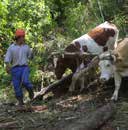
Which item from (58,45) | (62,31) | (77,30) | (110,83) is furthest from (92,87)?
(62,31)

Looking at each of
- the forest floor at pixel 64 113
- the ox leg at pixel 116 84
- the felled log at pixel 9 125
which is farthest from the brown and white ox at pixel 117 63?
the felled log at pixel 9 125

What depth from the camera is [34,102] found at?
9.48 meters

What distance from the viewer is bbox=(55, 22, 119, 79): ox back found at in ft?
36.7

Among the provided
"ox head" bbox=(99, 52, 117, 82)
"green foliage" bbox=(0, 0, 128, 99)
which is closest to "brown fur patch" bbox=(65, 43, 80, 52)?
"green foliage" bbox=(0, 0, 128, 99)

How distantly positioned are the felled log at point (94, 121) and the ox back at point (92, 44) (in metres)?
3.86

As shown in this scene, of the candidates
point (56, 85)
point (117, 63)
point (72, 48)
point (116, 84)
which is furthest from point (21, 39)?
point (72, 48)

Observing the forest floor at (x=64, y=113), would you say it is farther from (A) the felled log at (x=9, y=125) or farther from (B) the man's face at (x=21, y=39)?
(B) the man's face at (x=21, y=39)

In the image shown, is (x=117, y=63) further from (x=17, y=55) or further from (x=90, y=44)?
(x=90, y=44)

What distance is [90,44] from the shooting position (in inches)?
458

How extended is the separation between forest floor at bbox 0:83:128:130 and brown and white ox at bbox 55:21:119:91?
1460 millimetres

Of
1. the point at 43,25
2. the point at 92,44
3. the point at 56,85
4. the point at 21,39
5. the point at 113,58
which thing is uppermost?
the point at 43,25

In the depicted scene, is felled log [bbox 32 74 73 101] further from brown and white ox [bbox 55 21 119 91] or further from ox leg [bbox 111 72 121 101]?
ox leg [bbox 111 72 121 101]

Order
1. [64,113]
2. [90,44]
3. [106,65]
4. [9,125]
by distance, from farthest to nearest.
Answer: [90,44] → [106,65] → [64,113] → [9,125]

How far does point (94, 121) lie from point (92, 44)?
5051 mm
